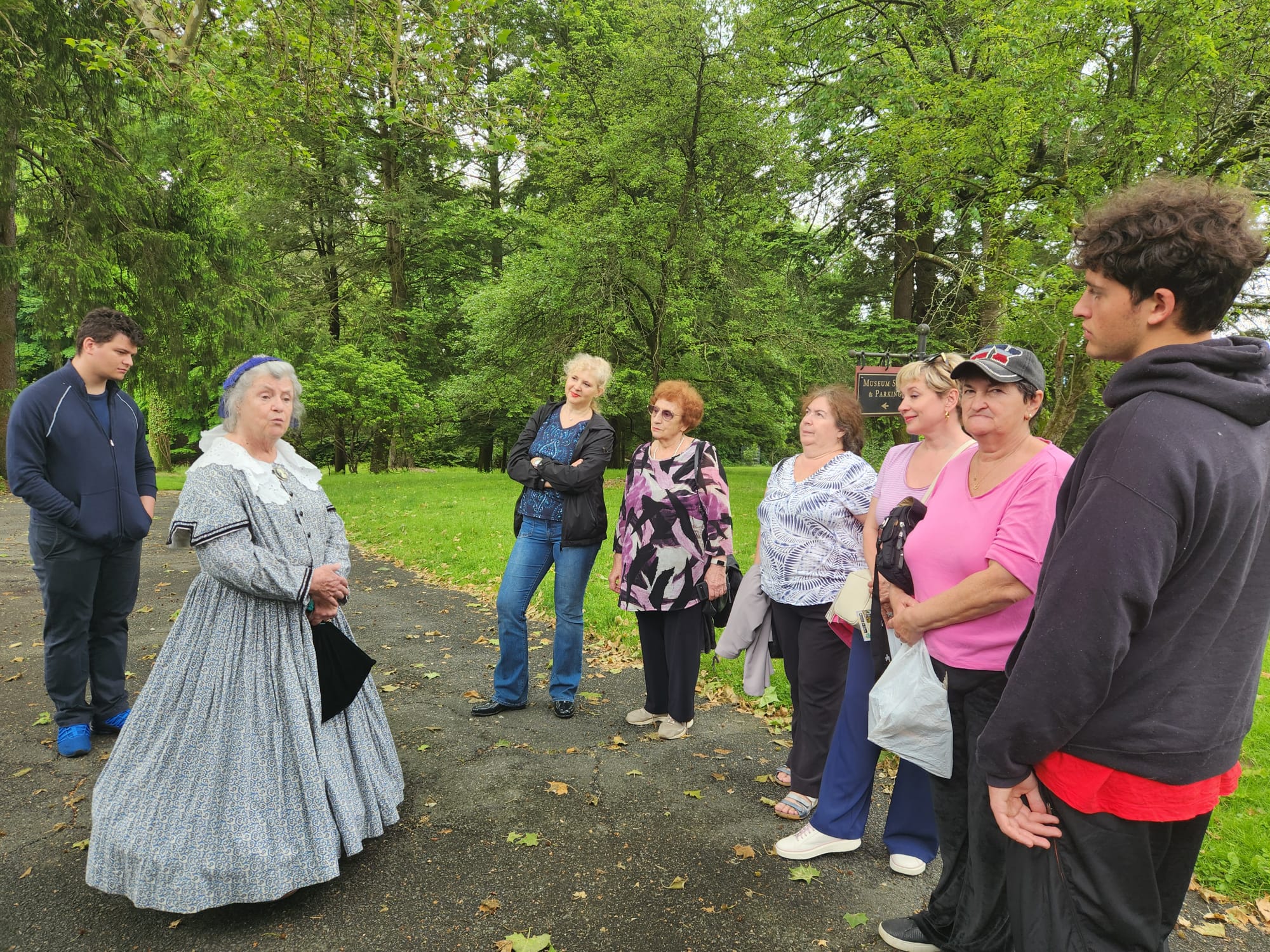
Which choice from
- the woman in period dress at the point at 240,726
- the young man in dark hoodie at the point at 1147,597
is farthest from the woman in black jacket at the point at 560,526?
the young man in dark hoodie at the point at 1147,597

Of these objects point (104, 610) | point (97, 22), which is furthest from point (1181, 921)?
point (97, 22)

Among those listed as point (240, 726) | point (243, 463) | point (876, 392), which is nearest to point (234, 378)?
point (243, 463)

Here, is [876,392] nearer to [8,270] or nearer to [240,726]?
[240,726]

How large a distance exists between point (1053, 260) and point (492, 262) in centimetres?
1782

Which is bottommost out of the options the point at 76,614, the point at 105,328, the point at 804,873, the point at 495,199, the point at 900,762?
the point at 804,873

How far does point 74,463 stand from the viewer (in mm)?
4109

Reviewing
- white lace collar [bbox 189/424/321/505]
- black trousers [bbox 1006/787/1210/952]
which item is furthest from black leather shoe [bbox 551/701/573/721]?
black trousers [bbox 1006/787/1210/952]

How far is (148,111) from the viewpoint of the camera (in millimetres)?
13945

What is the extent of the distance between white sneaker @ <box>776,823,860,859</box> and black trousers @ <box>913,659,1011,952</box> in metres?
0.47

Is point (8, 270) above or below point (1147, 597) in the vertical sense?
above

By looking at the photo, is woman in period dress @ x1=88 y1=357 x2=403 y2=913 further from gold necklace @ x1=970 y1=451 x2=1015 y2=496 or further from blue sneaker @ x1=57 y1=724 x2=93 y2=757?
gold necklace @ x1=970 y1=451 x2=1015 y2=496

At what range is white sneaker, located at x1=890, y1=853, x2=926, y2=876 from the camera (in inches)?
124

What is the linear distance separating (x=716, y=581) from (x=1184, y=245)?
3171mm

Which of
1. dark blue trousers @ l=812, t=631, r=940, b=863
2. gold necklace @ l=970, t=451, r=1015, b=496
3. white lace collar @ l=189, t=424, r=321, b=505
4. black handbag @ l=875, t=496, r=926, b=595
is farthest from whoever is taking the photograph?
dark blue trousers @ l=812, t=631, r=940, b=863
